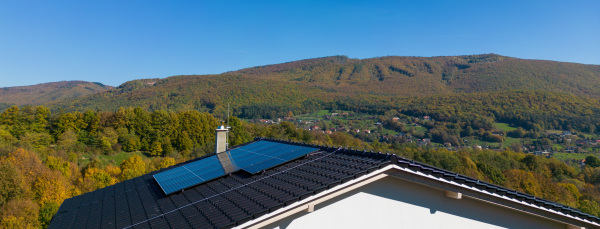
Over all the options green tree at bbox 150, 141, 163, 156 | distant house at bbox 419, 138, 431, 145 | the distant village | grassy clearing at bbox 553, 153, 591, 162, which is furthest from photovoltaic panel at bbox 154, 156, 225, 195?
grassy clearing at bbox 553, 153, 591, 162

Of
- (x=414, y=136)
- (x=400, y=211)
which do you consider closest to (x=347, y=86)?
(x=414, y=136)

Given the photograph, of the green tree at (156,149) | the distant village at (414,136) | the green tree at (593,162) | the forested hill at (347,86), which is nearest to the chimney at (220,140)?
the green tree at (156,149)

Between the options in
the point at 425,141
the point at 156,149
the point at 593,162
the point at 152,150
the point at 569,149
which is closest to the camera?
the point at 156,149

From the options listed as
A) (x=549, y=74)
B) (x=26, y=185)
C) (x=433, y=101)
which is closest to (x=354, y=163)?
(x=26, y=185)

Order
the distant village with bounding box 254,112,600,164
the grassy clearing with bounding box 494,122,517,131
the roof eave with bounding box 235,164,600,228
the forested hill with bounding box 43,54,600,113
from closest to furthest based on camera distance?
the roof eave with bounding box 235,164,600,228
the distant village with bounding box 254,112,600,164
the grassy clearing with bounding box 494,122,517,131
the forested hill with bounding box 43,54,600,113

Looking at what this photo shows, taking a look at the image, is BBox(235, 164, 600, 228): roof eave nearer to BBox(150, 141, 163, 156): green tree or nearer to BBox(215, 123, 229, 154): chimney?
BBox(215, 123, 229, 154): chimney

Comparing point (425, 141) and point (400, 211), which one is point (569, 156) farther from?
point (400, 211)
